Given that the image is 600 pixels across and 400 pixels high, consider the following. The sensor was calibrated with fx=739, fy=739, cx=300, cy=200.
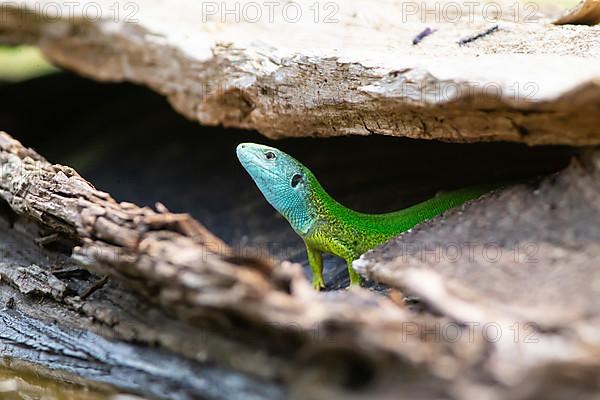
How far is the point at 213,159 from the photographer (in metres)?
5.98

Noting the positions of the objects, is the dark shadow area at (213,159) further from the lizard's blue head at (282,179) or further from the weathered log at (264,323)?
the weathered log at (264,323)

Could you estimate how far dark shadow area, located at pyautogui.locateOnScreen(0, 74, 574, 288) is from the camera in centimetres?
475

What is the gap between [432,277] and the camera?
9.20ft

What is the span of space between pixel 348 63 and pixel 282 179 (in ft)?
2.56

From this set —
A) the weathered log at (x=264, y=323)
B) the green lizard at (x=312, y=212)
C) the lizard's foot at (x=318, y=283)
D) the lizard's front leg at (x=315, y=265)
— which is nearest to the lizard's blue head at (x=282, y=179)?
the green lizard at (x=312, y=212)

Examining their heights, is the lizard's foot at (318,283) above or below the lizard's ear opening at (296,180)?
below

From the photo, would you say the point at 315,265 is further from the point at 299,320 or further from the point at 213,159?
the point at 213,159

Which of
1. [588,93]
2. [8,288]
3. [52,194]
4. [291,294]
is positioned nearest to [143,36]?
[52,194]

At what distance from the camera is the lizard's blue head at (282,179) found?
4.11 metres

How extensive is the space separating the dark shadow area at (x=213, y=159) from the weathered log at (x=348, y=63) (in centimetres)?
78

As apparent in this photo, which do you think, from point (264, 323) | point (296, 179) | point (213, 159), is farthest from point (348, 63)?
point (213, 159)

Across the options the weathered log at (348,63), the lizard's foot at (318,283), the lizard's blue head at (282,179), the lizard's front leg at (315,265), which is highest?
the weathered log at (348,63)

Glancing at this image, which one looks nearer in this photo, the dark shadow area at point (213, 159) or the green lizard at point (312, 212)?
the green lizard at point (312, 212)

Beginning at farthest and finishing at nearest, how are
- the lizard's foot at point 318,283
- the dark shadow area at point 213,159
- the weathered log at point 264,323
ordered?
1. the dark shadow area at point 213,159
2. the lizard's foot at point 318,283
3. the weathered log at point 264,323
